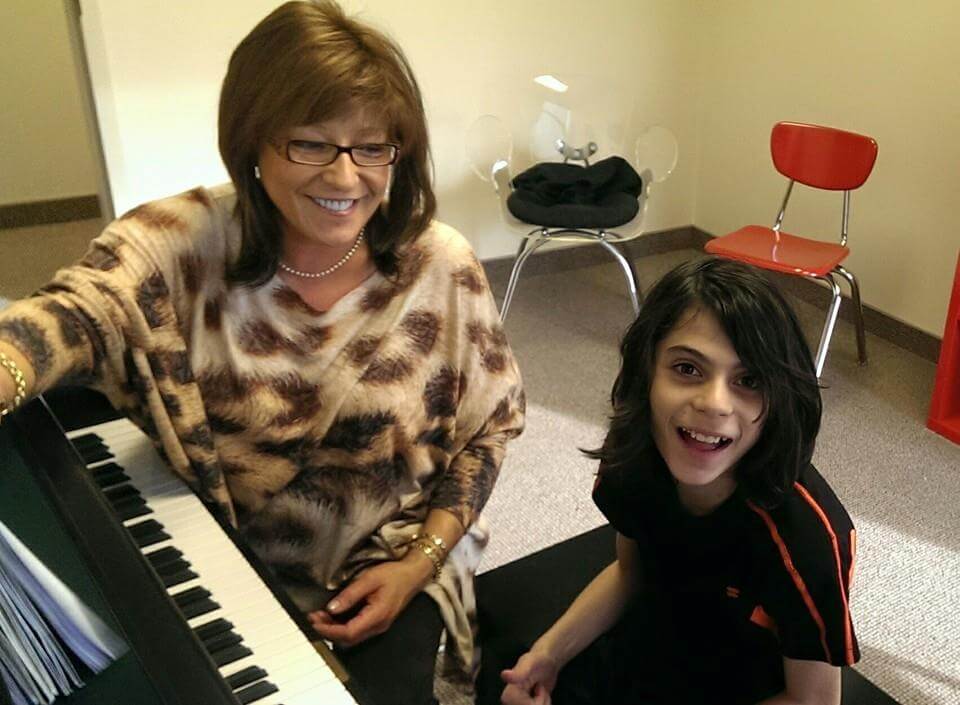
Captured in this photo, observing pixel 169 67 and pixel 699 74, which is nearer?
pixel 169 67

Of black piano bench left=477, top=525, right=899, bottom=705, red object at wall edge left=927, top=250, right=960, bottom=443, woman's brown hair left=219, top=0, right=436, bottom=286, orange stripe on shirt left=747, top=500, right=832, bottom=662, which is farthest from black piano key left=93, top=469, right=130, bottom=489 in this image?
red object at wall edge left=927, top=250, right=960, bottom=443

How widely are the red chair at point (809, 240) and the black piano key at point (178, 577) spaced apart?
191 cm

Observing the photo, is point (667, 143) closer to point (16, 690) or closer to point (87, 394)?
point (87, 394)

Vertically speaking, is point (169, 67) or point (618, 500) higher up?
point (169, 67)

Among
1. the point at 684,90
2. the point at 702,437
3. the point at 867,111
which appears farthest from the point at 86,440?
the point at 684,90

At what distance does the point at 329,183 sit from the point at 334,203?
42mm

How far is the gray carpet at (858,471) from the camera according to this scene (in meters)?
1.80

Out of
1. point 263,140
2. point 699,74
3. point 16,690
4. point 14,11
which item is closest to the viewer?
point 16,690

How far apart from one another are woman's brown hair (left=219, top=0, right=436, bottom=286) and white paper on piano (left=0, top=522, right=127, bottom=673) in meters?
0.52

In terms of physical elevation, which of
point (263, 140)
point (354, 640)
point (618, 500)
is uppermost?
point (263, 140)

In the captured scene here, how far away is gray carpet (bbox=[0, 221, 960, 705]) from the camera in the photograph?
1797 mm

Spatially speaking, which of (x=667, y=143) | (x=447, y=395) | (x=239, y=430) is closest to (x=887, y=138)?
(x=667, y=143)

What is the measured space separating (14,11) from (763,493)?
4.10 meters

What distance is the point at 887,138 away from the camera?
2.85 m
